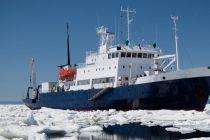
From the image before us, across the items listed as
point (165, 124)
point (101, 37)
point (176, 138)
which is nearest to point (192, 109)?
point (165, 124)

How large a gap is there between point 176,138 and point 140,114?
11.2m

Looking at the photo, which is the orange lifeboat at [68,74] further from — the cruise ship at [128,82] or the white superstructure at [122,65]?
the white superstructure at [122,65]

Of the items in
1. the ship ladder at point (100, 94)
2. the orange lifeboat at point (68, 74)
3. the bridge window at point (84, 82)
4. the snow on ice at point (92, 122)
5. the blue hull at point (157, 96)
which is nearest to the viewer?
the snow on ice at point (92, 122)

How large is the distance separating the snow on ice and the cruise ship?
1.00 metres

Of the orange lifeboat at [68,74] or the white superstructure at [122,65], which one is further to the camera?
the orange lifeboat at [68,74]

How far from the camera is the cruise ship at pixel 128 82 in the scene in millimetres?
26281

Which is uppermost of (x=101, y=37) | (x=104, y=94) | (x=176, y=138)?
(x=101, y=37)

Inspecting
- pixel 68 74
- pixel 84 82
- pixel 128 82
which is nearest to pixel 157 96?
pixel 128 82

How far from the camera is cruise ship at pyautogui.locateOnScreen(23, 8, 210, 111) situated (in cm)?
2628

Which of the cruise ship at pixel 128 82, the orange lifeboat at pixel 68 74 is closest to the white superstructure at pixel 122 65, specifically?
the cruise ship at pixel 128 82

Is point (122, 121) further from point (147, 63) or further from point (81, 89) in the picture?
point (81, 89)

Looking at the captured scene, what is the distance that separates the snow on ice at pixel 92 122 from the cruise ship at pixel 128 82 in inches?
39.5

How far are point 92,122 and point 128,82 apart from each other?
6574mm

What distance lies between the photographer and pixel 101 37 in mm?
37156
